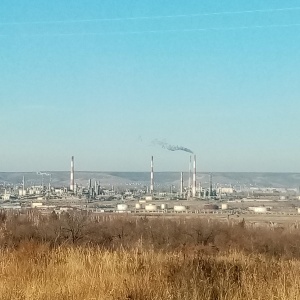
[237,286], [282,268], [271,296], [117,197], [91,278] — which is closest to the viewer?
[271,296]

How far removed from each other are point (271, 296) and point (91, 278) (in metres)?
1.84

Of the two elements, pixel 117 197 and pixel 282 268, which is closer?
pixel 282 268

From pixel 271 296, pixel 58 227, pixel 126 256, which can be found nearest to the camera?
pixel 271 296

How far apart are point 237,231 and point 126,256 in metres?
45.7

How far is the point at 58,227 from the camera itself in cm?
4438

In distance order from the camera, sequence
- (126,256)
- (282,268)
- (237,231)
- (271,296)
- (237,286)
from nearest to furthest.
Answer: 1. (271,296)
2. (237,286)
3. (282,268)
4. (126,256)
5. (237,231)

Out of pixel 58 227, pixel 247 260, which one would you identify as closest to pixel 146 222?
pixel 58 227

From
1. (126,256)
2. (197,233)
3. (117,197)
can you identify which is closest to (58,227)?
(197,233)

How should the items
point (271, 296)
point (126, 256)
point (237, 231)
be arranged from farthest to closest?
point (237, 231) < point (126, 256) < point (271, 296)

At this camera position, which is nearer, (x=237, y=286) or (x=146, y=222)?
(x=237, y=286)

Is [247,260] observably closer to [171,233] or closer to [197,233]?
[171,233]

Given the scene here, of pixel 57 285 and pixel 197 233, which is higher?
pixel 57 285

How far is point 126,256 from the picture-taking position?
755 centimetres

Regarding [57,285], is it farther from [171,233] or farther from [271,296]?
[171,233]
